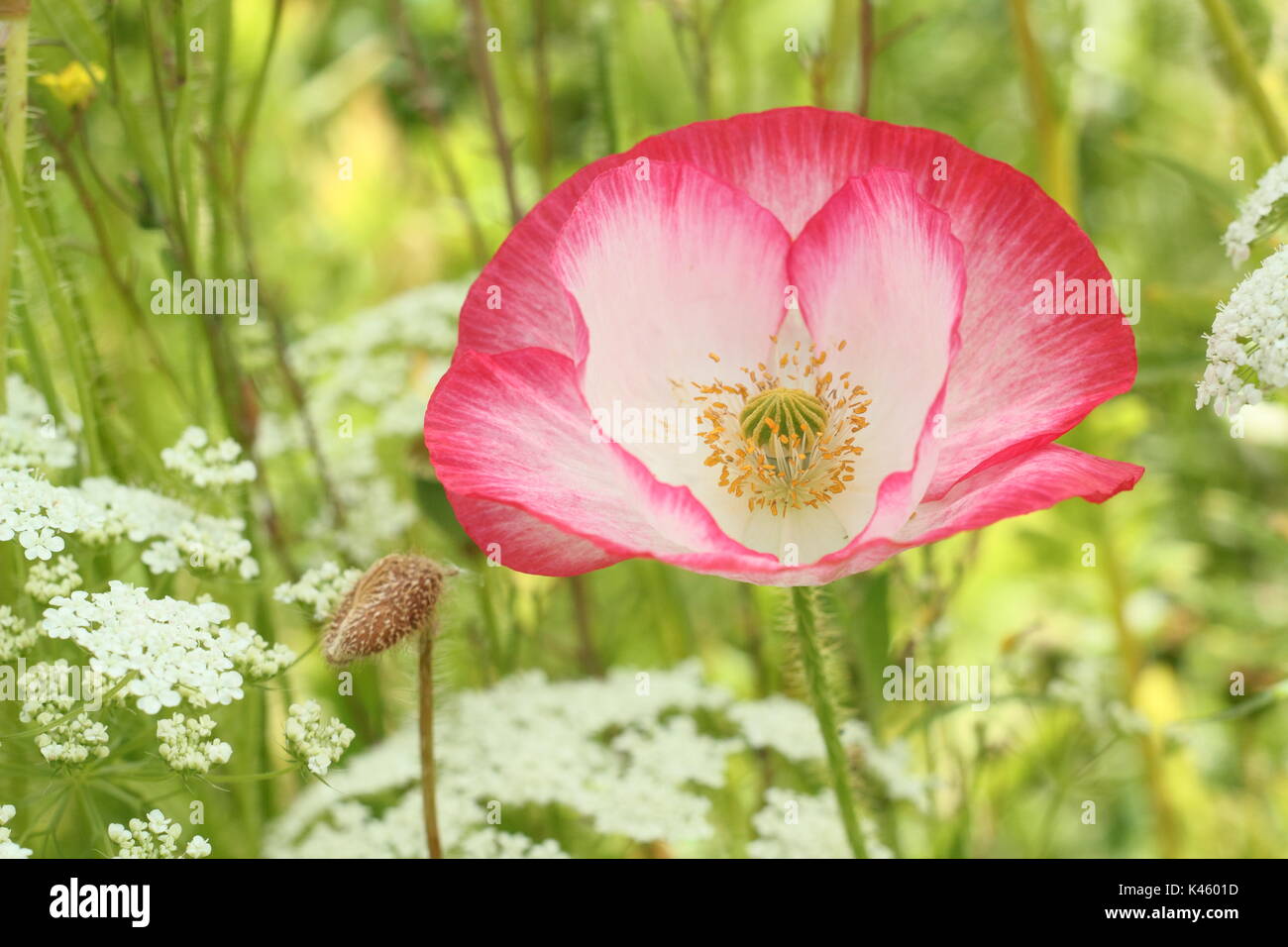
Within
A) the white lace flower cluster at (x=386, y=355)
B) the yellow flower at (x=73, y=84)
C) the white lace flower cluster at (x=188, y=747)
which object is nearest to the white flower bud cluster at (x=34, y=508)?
the white lace flower cluster at (x=188, y=747)

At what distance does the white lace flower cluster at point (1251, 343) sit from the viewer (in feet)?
1.80

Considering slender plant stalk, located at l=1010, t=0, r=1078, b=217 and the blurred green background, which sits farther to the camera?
slender plant stalk, located at l=1010, t=0, r=1078, b=217

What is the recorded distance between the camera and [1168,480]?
5.10 ft

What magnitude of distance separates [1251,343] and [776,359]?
0.26 m

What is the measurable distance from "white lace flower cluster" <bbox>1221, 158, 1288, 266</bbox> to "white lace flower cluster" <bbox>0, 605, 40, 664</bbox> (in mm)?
635

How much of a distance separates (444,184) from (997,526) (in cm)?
89

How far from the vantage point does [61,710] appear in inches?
24.4

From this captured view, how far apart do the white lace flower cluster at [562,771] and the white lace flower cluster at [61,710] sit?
23 cm

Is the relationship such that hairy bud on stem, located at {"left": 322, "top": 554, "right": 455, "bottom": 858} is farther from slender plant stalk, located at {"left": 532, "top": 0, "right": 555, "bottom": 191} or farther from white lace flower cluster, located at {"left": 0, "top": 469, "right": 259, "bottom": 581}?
slender plant stalk, located at {"left": 532, "top": 0, "right": 555, "bottom": 191}

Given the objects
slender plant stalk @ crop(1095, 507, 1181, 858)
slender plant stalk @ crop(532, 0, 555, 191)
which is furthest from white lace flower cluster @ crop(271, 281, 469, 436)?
slender plant stalk @ crop(1095, 507, 1181, 858)

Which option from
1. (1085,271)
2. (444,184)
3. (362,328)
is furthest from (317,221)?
(1085,271)

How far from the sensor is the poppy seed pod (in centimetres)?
63

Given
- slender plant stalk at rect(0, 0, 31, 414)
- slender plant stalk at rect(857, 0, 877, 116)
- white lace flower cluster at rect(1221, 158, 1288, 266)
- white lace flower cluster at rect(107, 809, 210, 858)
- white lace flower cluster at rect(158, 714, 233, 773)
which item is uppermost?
slender plant stalk at rect(857, 0, 877, 116)
